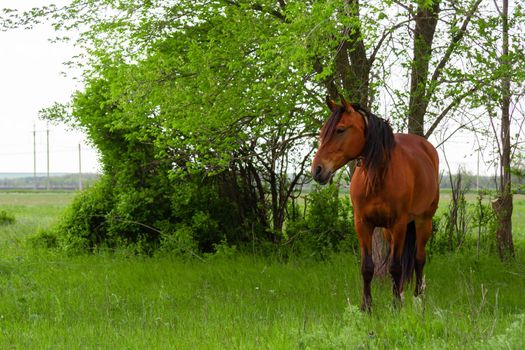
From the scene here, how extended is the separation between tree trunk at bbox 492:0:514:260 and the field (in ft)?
1.49

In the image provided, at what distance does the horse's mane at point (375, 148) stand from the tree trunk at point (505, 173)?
8.93 feet

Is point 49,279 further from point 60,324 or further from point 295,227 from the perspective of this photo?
point 295,227

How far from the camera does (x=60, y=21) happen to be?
11047 millimetres

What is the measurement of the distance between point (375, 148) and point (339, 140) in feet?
1.72

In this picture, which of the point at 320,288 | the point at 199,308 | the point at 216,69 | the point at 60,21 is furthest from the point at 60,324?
the point at 60,21

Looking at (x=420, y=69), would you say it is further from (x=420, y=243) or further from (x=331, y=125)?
(x=331, y=125)

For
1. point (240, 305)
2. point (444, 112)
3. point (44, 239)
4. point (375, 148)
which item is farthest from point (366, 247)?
point (44, 239)

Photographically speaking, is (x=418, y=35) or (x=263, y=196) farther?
(x=263, y=196)

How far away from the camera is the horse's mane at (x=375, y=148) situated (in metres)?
6.75

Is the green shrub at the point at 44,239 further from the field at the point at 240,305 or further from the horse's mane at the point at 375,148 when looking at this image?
the horse's mane at the point at 375,148

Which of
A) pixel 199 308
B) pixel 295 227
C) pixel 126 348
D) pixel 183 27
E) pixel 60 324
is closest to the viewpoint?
pixel 126 348

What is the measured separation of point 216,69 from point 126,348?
4.95m

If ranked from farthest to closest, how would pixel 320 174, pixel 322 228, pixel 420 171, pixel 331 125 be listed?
1. pixel 322 228
2. pixel 420 171
3. pixel 331 125
4. pixel 320 174

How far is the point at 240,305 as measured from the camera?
7957 millimetres
